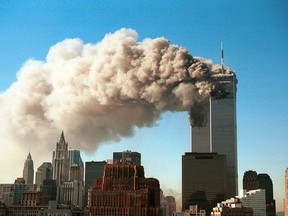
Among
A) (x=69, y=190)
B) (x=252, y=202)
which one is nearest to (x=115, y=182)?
(x=252, y=202)

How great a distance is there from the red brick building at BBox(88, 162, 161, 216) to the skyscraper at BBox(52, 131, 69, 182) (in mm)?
55332

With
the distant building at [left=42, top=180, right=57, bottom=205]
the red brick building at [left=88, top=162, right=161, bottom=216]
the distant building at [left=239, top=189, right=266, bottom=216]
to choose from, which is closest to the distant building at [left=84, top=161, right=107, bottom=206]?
the distant building at [left=42, top=180, right=57, bottom=205]

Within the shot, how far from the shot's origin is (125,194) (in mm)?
56531

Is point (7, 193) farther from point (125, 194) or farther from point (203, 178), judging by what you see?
point (125, 194)

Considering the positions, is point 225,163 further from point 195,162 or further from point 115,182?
point 115,182

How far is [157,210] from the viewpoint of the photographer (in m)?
56.6

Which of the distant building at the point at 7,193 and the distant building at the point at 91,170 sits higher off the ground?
the distant building at the point at 91,170

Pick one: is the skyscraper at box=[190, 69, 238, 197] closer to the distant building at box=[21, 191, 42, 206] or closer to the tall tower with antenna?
the tall tower with antenna

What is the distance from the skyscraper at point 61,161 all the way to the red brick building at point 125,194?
182ft

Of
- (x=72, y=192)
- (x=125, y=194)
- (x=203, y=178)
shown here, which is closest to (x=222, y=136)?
(x=203, y=178)

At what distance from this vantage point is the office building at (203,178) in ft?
311

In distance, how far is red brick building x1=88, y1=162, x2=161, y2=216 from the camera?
55938 mm

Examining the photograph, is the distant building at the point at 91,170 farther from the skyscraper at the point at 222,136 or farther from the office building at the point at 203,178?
the skyscraper at the point at 222,136

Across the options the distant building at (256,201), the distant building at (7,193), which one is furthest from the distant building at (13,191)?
the distant building at (256,201)
